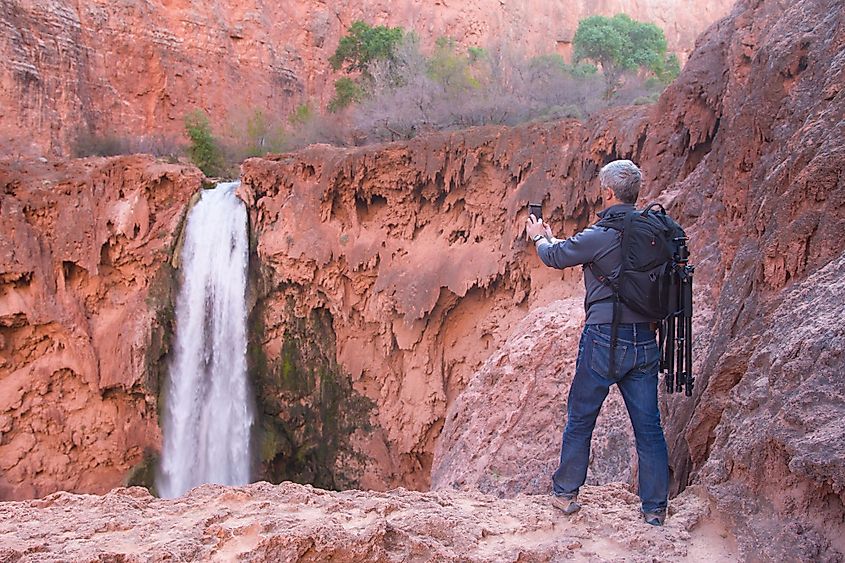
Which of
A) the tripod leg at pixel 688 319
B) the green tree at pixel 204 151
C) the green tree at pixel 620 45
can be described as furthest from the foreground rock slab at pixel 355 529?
the green tree at pixel 620 45

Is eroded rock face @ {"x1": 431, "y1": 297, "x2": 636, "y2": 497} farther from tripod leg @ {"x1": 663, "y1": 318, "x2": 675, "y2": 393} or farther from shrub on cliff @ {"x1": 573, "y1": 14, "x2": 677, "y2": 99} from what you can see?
shrub on cliff @ {"x1": 573, "y1": 14, "x2": 677, "y2": 99}

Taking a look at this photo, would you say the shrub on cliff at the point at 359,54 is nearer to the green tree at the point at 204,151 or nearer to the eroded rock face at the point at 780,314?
the green tree at the point at 204,151

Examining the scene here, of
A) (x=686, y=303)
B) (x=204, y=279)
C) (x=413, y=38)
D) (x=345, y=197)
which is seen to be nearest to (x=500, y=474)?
(x=686, y=303)

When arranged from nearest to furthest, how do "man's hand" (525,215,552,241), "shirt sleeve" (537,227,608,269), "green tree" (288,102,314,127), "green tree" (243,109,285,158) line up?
"shirt sleeve" (537,227,608,269)
"man's hand" (525,215,552,241)
"green tree" (243,109,285,158)
"green tree" (288,102,314,127)

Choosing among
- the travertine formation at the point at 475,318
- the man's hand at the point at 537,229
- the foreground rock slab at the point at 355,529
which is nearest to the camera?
the foreground rock slab at the point at 355,529

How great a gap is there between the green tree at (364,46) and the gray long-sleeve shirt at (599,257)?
2191cm

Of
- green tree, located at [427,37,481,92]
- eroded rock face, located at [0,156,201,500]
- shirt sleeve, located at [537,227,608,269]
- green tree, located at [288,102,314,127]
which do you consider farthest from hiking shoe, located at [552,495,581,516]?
green tree, located at [288,102,314,127]

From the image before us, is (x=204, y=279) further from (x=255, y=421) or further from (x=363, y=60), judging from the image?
(x=363, y=60)

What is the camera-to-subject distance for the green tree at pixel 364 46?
24281 mm

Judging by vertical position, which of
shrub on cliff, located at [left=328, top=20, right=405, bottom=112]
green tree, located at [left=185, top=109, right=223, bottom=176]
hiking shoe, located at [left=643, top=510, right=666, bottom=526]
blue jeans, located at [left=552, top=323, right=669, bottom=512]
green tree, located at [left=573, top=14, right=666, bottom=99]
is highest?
Result: green tree, located at [left=573, top=14, right=666, bottom=99]

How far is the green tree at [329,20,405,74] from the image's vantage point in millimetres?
24281

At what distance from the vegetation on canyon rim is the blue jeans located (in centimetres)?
1225

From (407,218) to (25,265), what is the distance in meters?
8.14

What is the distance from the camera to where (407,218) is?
1336 centimetres
